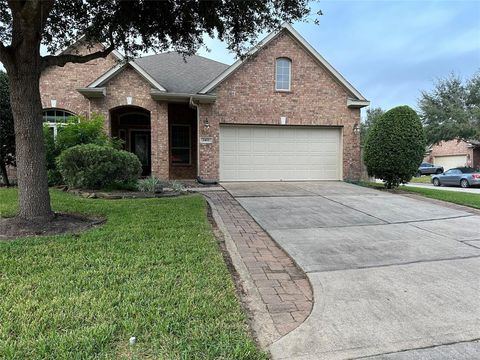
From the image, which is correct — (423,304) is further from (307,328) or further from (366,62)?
(366,62)

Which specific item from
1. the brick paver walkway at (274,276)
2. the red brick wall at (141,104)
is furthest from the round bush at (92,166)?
the brick paver walkway at (274,276)

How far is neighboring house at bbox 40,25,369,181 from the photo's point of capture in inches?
549

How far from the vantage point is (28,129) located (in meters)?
5.91

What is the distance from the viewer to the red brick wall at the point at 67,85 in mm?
14359

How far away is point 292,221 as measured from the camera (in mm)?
7133

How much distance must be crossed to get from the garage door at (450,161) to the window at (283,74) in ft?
100

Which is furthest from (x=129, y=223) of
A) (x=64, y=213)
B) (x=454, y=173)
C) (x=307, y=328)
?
(x=454, y=173)

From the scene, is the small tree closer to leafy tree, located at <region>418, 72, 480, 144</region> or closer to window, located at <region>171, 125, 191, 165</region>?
window, located at <region>171, 125, 191, 165</region>

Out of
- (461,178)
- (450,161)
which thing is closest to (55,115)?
(461,178)

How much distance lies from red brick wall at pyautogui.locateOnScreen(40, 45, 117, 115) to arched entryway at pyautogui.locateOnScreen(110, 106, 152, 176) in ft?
5.96

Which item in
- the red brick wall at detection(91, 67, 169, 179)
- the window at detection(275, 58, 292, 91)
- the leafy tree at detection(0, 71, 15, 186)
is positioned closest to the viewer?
the leafy tree at detection(0, 71, 15, 186)

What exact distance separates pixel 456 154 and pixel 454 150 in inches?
23.3

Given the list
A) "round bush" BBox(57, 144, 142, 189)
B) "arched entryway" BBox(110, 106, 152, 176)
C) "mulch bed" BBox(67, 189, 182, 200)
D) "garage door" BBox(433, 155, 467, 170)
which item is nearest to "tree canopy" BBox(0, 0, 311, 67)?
"round bush" BBox(57, 144, 142, 189)

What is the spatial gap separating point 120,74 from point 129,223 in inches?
366
